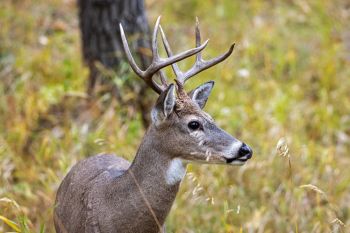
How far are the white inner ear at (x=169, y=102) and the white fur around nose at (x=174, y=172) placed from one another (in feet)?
0.92

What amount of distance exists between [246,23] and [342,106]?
185 cm

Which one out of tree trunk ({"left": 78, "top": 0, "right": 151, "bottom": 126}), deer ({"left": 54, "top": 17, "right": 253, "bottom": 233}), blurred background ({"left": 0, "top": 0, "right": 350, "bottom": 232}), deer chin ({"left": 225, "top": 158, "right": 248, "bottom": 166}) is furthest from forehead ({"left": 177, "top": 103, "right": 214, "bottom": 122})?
tree trunk ({"left": 78, "top": 0, "right": 151, "bottom": 126})

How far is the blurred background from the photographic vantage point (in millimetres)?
6133

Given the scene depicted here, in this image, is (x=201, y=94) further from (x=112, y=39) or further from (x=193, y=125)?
(x=112, y=39)

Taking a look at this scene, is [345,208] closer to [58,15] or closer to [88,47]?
[88,47]

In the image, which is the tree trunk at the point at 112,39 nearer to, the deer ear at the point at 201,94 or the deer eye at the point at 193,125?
the deer ear at the point at 201,94

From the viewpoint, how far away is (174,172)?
4.32m

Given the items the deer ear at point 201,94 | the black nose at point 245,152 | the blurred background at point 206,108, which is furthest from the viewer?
the blurred background at point 206,108

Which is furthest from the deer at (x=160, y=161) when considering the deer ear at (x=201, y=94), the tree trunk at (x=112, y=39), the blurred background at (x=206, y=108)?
the tree trunk at (x=112, y=39)

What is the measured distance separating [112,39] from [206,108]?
3.68 ft

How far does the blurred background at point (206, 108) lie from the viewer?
613cm

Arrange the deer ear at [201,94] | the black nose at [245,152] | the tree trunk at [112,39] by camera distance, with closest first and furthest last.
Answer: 1. the black nose at [245,152]
2. the deer ear at [201,94]
3. the tree trunk at [112,39]

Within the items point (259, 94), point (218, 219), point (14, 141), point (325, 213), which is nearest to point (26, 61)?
point (14, 141)

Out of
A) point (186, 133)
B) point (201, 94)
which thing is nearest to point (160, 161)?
point (186, 133)
